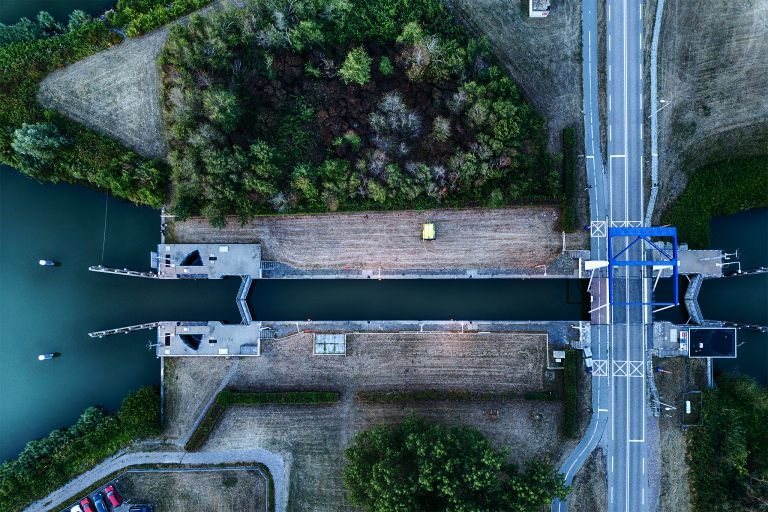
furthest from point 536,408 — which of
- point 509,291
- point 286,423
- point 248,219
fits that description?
point 248,219

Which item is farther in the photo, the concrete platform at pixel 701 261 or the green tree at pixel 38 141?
the concrete platform at pixel 701 261

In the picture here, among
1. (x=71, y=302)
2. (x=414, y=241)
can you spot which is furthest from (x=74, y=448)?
(x=414, y=241)

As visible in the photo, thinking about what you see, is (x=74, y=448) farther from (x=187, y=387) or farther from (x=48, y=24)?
(x=48, y=24)

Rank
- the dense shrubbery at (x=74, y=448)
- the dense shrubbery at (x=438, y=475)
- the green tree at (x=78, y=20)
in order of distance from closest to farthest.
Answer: the dense shrubbery at (x=438, y=475)
the dense shrubbery at (x=74, y=448)
the green tree at (x=78, y=20)

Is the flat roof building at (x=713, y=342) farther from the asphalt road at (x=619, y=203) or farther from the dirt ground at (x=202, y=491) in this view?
the dirt ground at (x=202, y=491)

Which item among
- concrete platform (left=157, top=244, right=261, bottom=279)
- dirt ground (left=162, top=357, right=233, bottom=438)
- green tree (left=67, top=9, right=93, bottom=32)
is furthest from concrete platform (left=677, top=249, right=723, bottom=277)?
green tree (left=67, top=9, right=93, bottom=32)

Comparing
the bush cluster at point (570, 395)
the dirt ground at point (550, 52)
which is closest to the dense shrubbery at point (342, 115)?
the dirt ground at point (550, 52)
